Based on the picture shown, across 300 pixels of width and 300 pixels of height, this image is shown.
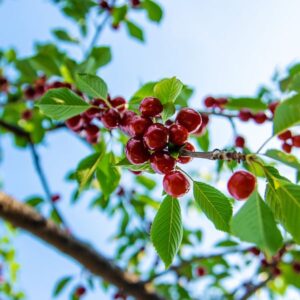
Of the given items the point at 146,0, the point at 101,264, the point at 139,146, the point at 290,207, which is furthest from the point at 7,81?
the point at 290,207

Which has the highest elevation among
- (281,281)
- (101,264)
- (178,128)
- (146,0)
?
(146,0)

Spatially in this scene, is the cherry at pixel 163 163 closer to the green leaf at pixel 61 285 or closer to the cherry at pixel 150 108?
the cherry at pixel 150 108

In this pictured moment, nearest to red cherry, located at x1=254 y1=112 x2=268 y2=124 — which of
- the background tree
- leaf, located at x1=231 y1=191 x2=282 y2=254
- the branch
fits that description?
the background tree

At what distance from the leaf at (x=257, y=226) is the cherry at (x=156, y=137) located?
0.37 metres

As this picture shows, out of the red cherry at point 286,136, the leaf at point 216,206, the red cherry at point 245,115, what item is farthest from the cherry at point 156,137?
the red cherry at point 245,115

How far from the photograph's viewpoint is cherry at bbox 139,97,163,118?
1.54 meters

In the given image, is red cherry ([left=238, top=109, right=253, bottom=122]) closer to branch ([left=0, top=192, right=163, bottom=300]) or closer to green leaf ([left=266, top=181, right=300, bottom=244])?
green leaf ([left=266, top=181, right=300, bottom=244])

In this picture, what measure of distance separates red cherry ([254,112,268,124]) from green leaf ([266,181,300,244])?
1.38m

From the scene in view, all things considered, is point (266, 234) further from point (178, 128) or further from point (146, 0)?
point (146, 0)

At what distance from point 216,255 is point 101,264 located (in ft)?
3.36

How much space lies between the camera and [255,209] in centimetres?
116

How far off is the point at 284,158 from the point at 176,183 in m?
0.38

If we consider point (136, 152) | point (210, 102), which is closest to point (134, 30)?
point (210, 102)

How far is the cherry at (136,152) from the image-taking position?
4.81ft
